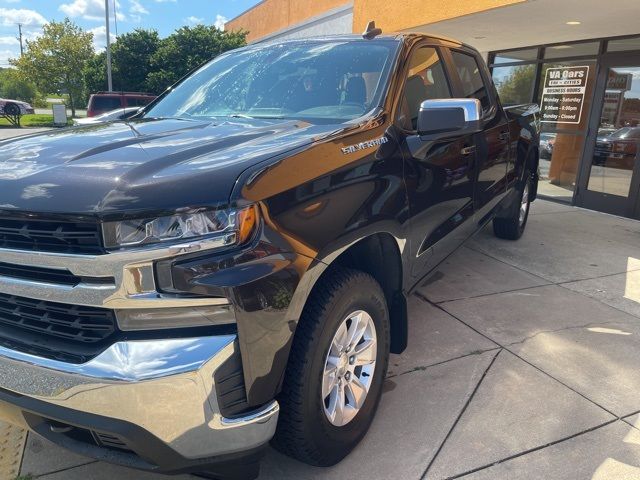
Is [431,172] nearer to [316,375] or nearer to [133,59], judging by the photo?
[316,375]

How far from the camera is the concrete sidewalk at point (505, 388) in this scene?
95.7 inches

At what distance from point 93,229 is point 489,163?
3186 millimetres

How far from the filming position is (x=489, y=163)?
4.05 m

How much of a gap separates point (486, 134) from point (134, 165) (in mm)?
2915

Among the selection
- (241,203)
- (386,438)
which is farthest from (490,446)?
(241,203)

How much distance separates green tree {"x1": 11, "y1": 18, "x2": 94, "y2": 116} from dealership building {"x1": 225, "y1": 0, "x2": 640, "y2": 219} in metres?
32.0

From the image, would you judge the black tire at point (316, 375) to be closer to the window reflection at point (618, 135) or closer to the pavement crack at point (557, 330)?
the pavement crack at point (557, 330)

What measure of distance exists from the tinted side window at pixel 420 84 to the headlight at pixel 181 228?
1390 millimetres

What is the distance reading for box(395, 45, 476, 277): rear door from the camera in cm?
280

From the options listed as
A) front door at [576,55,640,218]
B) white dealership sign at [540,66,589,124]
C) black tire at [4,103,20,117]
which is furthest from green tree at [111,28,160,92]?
front door at [576,55,640,218]

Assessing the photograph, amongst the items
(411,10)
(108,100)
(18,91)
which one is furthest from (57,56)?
(411,10)

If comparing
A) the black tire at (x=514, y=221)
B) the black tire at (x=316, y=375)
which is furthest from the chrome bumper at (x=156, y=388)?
the black tire at (x=514, y=221)

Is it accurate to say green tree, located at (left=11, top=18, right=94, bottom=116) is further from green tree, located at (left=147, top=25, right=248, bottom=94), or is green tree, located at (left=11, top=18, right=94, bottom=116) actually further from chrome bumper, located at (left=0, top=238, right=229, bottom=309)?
chrome bumper, located at (left=0, top=238, right=229, bottom=309)

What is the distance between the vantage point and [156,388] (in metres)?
1.61
